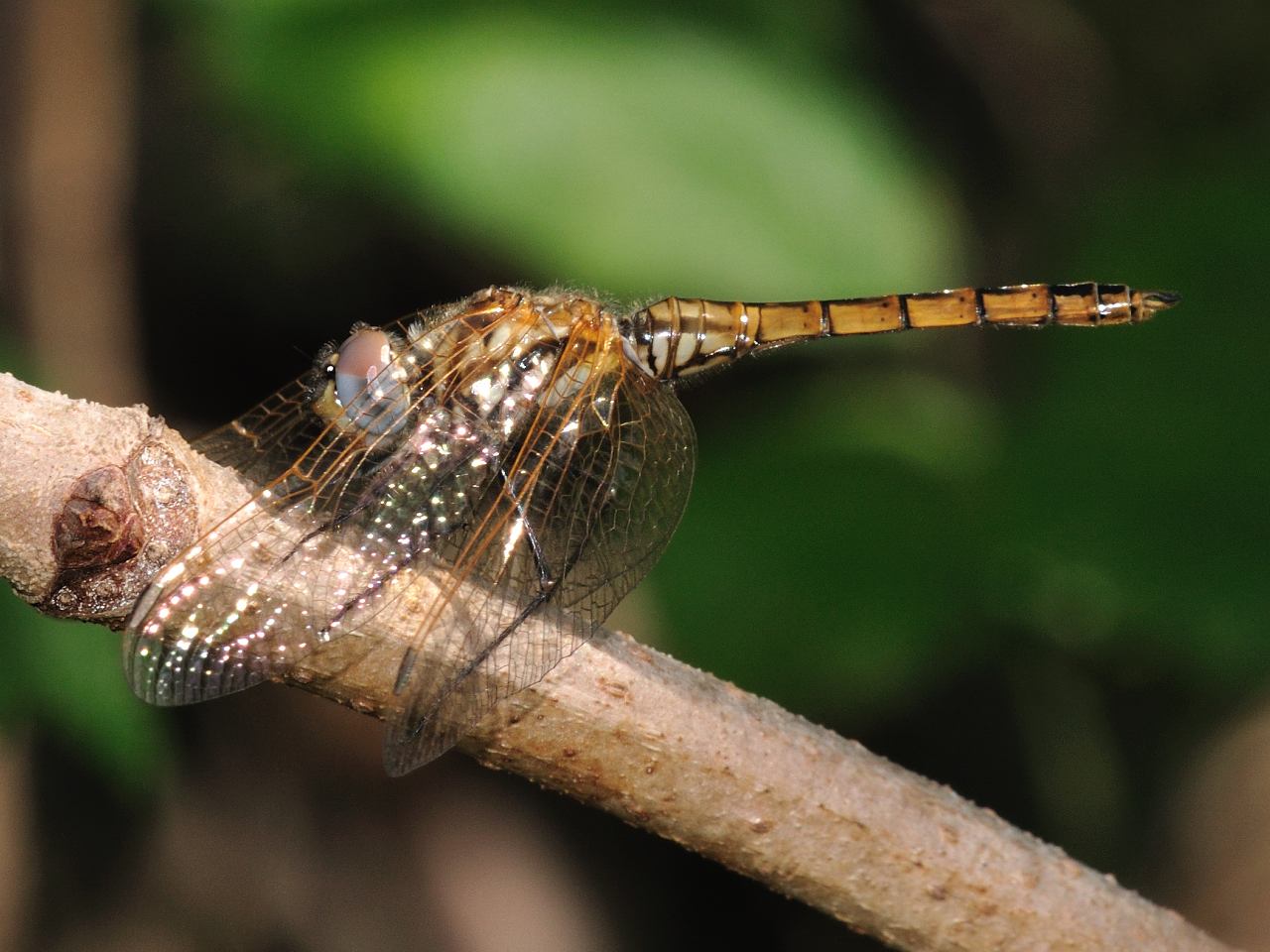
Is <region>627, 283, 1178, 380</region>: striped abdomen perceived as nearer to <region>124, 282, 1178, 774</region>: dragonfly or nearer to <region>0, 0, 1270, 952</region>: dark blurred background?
<region>124, 282, 1178, 774</region>: dragonfly

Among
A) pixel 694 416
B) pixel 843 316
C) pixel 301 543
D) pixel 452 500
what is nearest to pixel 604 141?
pixel 843 316

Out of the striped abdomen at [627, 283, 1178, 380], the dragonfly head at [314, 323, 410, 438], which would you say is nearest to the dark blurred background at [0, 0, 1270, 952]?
the striped abdomen at [627, 283, 1178, 380]

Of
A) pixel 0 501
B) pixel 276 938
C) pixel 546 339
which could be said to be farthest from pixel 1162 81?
pixel 0 501

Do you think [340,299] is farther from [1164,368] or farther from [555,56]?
[1164,368]

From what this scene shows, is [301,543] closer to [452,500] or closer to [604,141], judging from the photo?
[452,500]

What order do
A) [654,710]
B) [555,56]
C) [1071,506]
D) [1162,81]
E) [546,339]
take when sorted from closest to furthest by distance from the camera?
[654,710] < [546,339] < [555,56] < [1071,506] < [1162,81]

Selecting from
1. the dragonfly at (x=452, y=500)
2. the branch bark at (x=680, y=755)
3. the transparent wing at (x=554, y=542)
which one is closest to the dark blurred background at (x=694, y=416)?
the dragonfly at (x=452, y=500)
